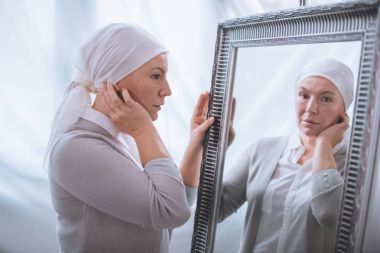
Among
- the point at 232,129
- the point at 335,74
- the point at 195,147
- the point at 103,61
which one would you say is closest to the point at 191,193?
the point at 195,147

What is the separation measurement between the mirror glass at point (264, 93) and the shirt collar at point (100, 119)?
31 cm

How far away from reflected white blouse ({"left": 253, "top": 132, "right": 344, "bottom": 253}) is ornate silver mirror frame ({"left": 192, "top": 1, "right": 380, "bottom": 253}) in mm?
84

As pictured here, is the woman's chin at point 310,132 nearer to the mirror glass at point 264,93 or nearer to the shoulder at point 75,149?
the mirror glass at point 264,93

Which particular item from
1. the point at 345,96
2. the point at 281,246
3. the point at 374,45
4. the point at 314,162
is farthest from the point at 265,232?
the point at 374,45

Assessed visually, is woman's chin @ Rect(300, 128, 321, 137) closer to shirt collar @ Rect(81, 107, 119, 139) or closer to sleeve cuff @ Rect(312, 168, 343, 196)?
sleeve cuff @ Rect(312, 168, 343, 196)

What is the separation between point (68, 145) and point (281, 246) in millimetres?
546

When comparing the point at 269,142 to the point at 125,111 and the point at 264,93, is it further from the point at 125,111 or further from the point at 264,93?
the point at 125,111

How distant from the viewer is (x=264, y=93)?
3.98 feet

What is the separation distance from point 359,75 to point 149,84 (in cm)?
53

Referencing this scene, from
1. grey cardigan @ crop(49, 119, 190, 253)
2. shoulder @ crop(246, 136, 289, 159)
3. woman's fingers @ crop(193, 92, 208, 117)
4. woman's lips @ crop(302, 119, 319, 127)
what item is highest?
woman's fingers @ crop(193, 92, 208, 117)

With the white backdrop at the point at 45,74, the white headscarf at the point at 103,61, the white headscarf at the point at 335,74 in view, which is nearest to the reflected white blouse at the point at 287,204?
the white headscarf at the point at 335,74

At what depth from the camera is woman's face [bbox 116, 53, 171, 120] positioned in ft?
4.18

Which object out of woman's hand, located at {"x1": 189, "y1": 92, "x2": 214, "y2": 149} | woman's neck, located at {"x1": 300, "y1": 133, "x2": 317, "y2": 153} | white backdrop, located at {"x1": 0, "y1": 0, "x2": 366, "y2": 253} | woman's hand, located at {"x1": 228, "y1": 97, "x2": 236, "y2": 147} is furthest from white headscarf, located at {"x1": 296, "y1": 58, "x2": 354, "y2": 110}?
white backdrop, located at {"x1": 0, "y1": 0, "x2": 366, "y2": 253}

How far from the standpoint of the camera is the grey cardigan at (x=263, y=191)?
1.05m
